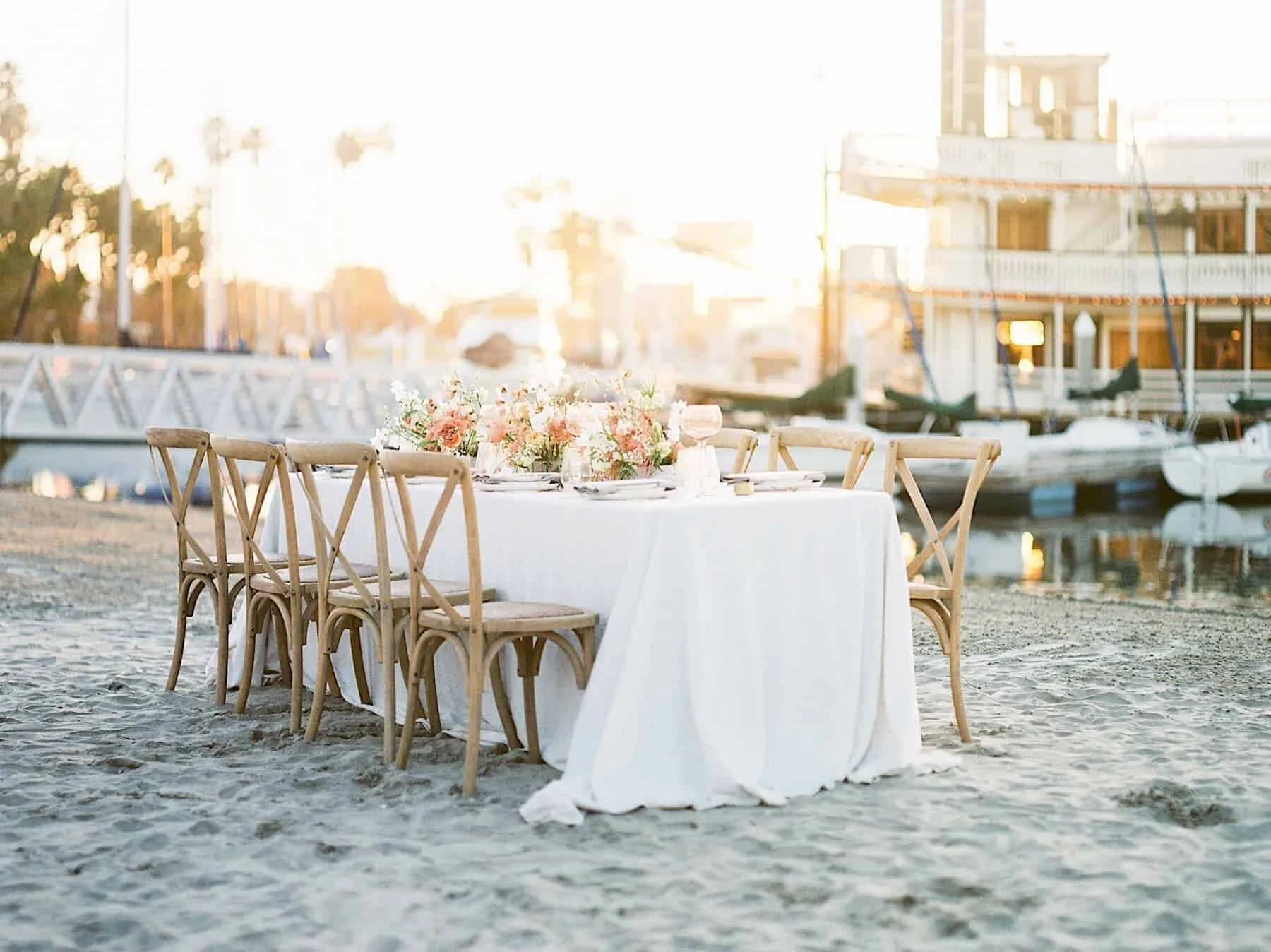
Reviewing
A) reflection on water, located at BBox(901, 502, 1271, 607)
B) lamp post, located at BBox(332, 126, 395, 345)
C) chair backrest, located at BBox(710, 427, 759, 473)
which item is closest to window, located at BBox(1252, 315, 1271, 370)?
reflection on water, located at BBox(901, 502, 1271, 607)

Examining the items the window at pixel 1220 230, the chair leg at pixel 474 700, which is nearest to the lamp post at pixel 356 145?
the window at pixel 1220 230

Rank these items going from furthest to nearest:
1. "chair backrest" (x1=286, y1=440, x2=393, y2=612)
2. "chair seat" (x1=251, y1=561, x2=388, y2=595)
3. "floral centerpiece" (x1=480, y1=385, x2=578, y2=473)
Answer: "floral centerpiece" (x1=480, y1=385, x2=578, y2=473), "chair seat" (x1=251, y1=561, x2=388, y2=595), "chair backrest" (x1=286, y1=440, x2=393, y2=612)

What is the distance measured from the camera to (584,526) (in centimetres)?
460

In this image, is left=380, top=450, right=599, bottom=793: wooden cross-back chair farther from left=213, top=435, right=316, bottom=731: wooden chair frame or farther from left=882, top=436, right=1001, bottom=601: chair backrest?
left=882, top=436, right=1001, bottom=601: chair backrest

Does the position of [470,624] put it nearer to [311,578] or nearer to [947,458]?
[311,578]

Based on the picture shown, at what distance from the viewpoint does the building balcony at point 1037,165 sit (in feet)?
108

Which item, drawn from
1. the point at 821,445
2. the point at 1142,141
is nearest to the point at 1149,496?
the point at 1142,141

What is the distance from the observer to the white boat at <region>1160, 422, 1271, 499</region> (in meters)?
24.2

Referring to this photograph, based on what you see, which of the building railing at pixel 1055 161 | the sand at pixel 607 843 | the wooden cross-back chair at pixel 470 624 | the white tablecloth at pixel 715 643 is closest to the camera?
the sand at pixel 607 843

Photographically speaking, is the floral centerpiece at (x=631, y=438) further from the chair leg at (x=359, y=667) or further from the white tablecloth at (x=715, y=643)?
the chair leg at (x=359, y=667)

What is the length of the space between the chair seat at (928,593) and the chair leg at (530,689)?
4.63ft

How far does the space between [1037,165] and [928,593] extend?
30607 mm

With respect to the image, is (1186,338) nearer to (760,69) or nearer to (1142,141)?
(1142,141)

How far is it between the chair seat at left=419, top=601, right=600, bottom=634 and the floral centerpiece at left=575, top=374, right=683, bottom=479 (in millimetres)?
636
